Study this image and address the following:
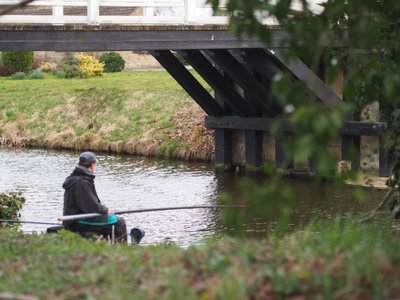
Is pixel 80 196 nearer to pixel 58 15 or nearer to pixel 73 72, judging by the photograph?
pixel 58 15

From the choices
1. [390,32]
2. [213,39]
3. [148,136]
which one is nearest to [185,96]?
[148,136]

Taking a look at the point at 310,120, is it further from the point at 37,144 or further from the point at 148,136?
the point at 37,144

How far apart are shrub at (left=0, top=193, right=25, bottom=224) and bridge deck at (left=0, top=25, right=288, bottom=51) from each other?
2.46 metres

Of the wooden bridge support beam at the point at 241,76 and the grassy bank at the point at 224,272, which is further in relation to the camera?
the wooden bridge support beam at the point at 241,76

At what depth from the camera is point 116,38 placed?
747 inches

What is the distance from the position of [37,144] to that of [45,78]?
10.2m

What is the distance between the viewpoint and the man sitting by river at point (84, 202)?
1362 cm

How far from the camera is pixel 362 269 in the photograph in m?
6.46

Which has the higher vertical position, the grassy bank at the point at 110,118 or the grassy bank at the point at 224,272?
the grassy bank at the point at 224,272

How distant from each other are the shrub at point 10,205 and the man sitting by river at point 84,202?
3541 mm

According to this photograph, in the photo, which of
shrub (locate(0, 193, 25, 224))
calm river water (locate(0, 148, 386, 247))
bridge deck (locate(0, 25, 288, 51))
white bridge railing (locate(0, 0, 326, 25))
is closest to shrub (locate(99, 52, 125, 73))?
calm river water (locate(0, 148, 386, 247))

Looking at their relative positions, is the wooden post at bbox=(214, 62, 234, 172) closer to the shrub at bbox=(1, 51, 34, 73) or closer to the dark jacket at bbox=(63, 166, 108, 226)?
the dark jacket at bbox=(63, 166, 108, 226)

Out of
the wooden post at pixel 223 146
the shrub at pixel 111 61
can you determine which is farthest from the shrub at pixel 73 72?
the wooden post at pixel 223 146

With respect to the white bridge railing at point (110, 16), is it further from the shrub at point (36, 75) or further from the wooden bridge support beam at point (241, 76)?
the shrub at point (36, 75)
